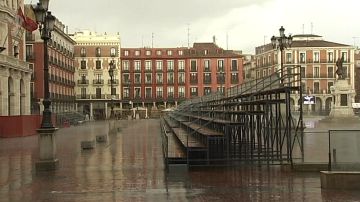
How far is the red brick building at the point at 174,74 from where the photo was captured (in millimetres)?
120438

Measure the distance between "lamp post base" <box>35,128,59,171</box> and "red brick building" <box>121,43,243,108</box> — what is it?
10269 centimetres

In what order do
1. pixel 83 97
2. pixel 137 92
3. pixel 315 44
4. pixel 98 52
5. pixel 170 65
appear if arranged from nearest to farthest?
1. pixel 315 44
2. pixel 83 97
3. pixel 98 52
4. pixel 137 92
5. pixel 170 65

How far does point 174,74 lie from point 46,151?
105001mm

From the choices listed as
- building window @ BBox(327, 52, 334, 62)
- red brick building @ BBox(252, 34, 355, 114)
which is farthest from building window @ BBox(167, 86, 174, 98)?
building window @ BBox(327, 52, 334, 62)

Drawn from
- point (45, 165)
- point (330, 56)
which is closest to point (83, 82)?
point (330, 56)

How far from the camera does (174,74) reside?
400ft

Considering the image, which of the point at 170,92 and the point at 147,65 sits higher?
the point at 147,65

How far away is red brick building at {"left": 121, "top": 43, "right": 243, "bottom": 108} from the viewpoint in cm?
12044

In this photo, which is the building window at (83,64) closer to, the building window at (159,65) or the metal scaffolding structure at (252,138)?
the building window at (159,65)

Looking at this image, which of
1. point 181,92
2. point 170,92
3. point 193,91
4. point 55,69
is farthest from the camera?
point 170,92

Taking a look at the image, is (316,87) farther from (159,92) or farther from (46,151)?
(46,151)

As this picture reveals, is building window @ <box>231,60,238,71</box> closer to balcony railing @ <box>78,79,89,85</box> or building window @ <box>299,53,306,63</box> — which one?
building window @ <box>299,53,306,63</box>

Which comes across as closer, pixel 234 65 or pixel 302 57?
pixel 302 57

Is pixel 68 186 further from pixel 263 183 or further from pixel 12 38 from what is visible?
pixel 12 38
